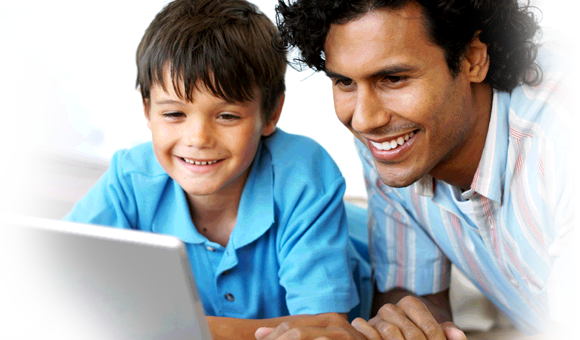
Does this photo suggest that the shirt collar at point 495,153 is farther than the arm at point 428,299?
No

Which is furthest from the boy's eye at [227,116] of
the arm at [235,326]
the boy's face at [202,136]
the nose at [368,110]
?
the arm at [235,326]

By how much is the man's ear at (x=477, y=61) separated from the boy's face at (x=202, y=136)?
44cm

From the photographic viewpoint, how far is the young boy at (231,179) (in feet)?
3.82

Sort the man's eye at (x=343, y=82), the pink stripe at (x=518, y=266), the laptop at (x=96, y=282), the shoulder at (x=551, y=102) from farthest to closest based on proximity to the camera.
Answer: the pink stripe at (x=518, y=266) → the man's eye at (x=343, y=82) → the shoulder at (x=551, y=102) → the laptop at (x=96, y=282)

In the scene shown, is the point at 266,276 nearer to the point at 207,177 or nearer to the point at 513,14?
the point at 207,177

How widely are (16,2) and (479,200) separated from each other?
239cm

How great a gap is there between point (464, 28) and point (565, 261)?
460 mm

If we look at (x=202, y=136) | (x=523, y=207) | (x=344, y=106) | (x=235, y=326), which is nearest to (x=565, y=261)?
(x=523, y=207)

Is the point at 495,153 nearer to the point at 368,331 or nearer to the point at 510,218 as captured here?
the point at 510,218

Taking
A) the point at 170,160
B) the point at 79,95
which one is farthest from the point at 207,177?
the point at 79,95

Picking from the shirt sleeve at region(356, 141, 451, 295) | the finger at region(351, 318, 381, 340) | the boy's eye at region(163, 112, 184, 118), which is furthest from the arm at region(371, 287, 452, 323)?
the boy's eye at region(163, 112, 184, 118)

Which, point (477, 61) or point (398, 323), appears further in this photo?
point (477, 61)

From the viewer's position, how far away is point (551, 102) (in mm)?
1041

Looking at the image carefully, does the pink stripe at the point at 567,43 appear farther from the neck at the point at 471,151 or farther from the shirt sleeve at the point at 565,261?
Result: the shirt sleeve at the point at 565,261
